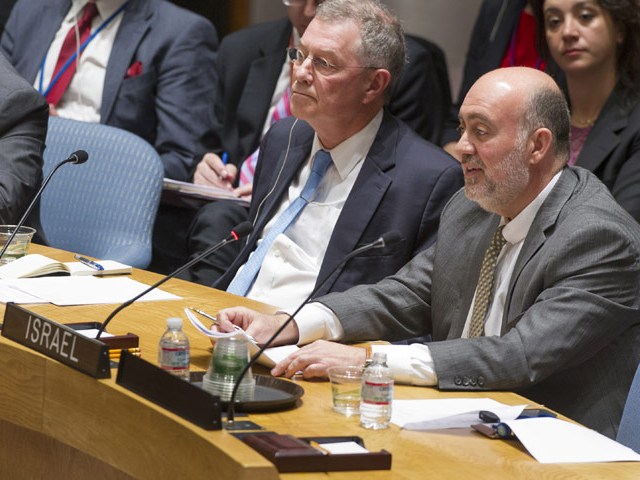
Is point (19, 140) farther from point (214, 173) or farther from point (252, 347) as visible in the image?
point (252, 347)

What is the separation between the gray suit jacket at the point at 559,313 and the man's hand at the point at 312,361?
199 millimetres

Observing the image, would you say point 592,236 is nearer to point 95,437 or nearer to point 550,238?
point 550,238

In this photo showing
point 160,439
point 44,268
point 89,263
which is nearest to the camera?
point 160,439

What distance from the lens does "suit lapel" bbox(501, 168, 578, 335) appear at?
8.90 feet

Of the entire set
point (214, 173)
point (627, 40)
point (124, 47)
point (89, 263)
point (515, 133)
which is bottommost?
point (214, 173)

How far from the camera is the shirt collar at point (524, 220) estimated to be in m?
2.83

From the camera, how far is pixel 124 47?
17.0 ft

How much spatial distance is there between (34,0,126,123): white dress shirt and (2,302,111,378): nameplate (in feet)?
9.66

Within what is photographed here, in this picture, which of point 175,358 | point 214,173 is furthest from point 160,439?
point 214,173

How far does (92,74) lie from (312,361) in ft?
10.3

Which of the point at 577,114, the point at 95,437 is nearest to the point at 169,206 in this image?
the point at 577,114

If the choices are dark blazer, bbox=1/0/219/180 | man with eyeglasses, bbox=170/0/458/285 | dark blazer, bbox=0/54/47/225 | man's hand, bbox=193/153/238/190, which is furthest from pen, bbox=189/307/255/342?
dark blazer, bbox=1/0/219/180

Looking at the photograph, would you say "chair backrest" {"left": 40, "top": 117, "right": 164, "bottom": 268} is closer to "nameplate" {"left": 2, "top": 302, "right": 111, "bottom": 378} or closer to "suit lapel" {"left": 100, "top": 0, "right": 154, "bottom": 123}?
"suit lapel" {"left": 100, "top": 0, "right": 154, "bottom": 123}

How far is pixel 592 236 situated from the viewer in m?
2.60
